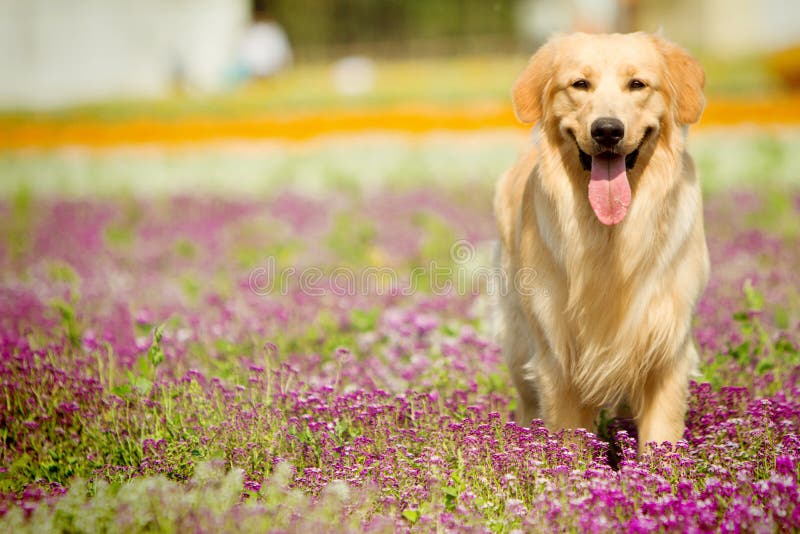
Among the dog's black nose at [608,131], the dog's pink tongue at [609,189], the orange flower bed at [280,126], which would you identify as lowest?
the orange flower bed at [280,126]

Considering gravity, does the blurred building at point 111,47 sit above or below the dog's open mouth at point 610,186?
below

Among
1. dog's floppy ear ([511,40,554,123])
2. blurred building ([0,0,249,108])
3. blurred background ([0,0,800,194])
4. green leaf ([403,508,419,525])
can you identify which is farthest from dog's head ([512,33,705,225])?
blurred building ([0,0,249,108])

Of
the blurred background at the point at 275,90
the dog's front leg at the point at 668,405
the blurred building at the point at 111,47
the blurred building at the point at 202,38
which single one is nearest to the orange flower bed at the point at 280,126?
the blurred background at the point at 275,90

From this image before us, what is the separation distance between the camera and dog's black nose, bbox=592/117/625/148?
376cm

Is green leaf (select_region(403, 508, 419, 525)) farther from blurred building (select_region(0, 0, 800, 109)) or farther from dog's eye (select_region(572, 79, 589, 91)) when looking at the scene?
blurred building (select_region(0, 0, 800, 109))

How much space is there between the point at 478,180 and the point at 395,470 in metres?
8.97

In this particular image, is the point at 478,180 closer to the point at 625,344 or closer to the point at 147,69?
the point at 625,344

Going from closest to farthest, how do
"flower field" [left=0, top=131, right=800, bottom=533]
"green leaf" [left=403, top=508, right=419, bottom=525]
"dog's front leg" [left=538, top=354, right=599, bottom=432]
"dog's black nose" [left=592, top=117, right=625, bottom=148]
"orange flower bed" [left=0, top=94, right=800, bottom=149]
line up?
"flower field" [left=0, top=131, right=800, bottom=533] < "green leaf" [left=403, top=508, right=419, bottom=525] < "dog's black nose" [left=592, top=117, right=625, bottom=148] < "dog's front leg" [left=538, top=354, right=599, bottom=432] < "orange flower bed" [left=0, top=94, right=800, bottom=149]

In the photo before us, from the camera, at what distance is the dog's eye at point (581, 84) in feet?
13.1

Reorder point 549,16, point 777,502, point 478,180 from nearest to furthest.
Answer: point 777,502, point 478,180, point 549,16

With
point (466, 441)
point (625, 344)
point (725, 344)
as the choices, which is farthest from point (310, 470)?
point (725, 344)

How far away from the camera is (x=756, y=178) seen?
36.8ft

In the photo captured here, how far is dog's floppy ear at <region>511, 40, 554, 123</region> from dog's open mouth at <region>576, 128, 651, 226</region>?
43cm

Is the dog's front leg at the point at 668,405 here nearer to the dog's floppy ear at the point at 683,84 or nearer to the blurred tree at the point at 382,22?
the dog's floppy ear at the point at 683,84
